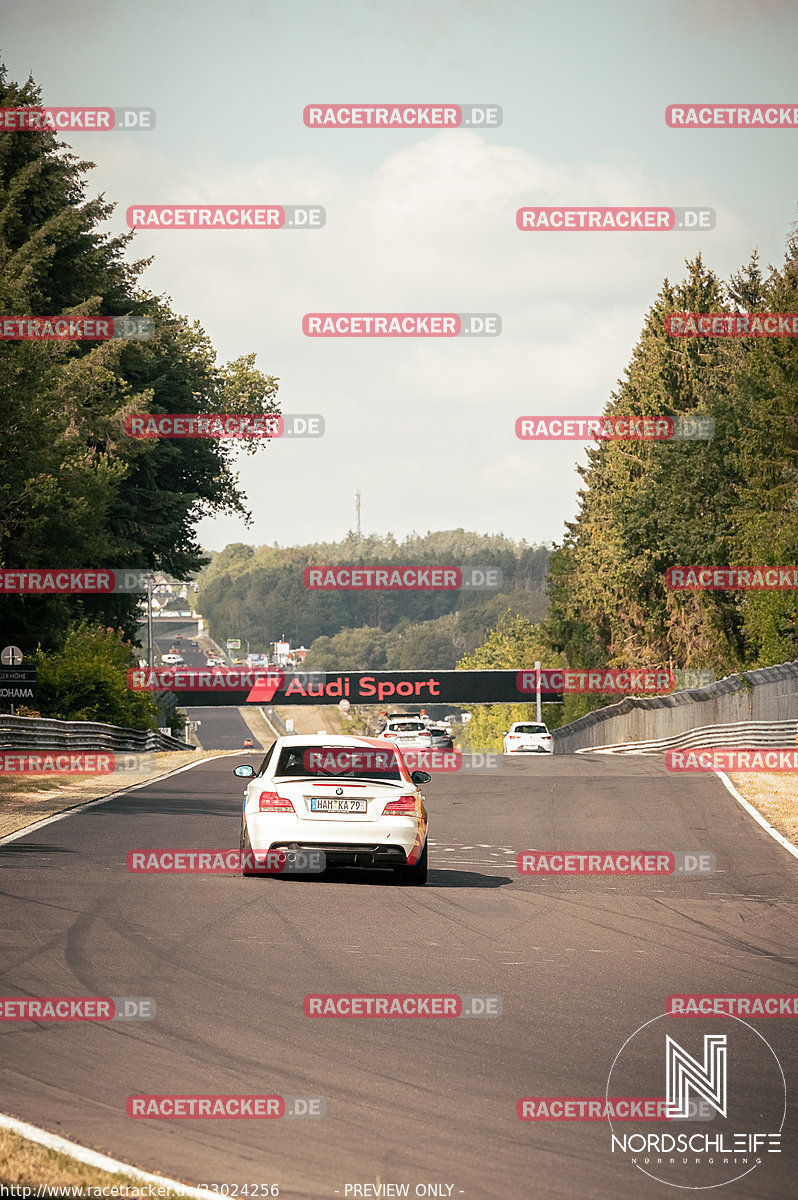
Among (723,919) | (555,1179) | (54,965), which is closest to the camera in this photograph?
(555,1179)

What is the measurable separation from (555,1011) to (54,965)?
344 cm

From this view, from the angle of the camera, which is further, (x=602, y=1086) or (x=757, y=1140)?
(x=602, y=1086)

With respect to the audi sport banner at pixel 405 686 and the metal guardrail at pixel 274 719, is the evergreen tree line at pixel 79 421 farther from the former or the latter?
the metal guardrail at pixel 274 719

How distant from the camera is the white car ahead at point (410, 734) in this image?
4828cm

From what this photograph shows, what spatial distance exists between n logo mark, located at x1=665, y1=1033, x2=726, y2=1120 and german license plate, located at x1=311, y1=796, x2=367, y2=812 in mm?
6202

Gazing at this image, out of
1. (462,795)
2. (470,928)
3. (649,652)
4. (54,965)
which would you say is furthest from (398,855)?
(649,652)

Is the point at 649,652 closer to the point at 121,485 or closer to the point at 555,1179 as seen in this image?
the point at 121,485

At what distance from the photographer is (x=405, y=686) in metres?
81.8

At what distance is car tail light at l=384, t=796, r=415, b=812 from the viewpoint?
14.3 metres

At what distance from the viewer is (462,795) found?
1083 inches

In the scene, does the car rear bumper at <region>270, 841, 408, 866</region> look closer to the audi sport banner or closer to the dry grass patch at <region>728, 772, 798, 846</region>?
the dry grass patch at <region>728, 772, 798, 846</region>

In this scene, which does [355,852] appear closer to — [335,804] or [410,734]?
[335,804]

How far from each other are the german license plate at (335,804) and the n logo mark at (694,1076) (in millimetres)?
6202

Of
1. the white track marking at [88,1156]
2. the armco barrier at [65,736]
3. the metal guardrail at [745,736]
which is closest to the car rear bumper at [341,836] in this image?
the white track marking at [88,1156]
